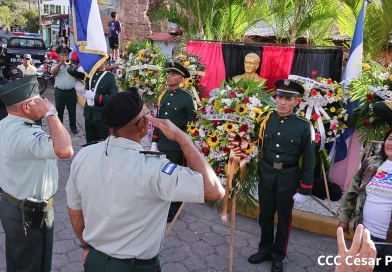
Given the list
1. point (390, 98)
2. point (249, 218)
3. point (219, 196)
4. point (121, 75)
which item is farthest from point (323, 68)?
point (219, 196)

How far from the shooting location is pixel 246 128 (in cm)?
389

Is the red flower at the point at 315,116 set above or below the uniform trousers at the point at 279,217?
above

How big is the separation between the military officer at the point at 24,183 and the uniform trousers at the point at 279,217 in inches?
85.4

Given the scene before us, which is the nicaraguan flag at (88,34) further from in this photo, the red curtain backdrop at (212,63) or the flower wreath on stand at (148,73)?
the red curtain backdrop at (212,63)

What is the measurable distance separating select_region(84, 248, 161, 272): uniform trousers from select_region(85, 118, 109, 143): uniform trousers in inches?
171

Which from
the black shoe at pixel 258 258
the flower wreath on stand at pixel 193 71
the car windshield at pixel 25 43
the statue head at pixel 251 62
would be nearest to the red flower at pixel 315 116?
the black shoe at pixel 258 258

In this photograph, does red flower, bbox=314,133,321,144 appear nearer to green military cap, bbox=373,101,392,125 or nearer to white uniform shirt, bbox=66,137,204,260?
green military cap, bbox=373,101,392,125

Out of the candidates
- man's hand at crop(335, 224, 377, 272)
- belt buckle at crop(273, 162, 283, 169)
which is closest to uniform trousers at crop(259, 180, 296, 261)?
belt buckle at crop(273, 162, 283, 169)

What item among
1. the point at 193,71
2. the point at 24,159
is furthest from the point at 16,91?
the point at 193,71

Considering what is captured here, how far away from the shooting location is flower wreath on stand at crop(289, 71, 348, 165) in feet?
16.4

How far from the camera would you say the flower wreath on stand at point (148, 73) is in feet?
24.0

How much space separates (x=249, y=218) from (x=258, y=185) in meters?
1.27

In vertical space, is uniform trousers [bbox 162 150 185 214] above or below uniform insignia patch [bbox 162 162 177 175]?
below

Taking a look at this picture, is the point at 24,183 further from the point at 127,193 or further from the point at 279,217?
the point at 279,217
